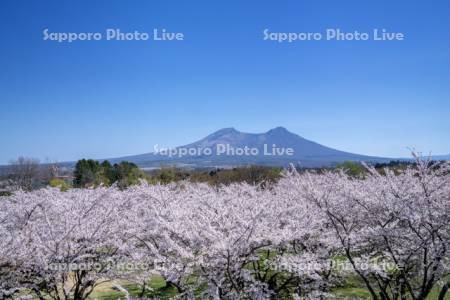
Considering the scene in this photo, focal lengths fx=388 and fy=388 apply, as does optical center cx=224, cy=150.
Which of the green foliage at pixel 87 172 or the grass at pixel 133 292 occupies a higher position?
the green foliage at pixel 87 172

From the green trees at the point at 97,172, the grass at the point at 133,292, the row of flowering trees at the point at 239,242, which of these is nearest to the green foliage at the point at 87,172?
the green trees at the point at 97,172

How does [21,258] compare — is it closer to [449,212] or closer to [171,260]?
[171,260]

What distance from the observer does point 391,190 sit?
6.67 meters

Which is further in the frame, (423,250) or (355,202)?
(355,202)

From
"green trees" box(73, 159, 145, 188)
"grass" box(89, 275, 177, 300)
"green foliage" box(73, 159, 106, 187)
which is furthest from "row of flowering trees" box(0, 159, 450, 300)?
"green foliage" box(73, 159, 106, 187)

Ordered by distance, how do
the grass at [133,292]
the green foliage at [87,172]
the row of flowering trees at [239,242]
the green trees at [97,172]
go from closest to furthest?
the row of flowering trees at [239,242]
the grass at [133,292]
the green trees at [97,172]
the green foliage at [87,172]

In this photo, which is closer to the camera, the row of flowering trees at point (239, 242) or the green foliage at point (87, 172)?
the row of flowering trees at point (239, 242)

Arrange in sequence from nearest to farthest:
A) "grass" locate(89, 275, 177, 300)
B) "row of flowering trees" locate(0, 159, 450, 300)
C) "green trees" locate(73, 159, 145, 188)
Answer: "row of flowering trees" locate(0, 159, 450, 300) → "grass" locate(89, 275, 177, 300) → "green trees" locate(73, 159, 145, 188)

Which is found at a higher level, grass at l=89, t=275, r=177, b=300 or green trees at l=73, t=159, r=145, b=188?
green trees at l=73, t=159, r=145, b=188

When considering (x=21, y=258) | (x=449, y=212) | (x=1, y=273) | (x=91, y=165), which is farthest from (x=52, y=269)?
(x=91, y=165)

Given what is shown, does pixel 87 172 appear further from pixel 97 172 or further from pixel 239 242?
pixel 239 242

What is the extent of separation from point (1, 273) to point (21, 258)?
1.82ft

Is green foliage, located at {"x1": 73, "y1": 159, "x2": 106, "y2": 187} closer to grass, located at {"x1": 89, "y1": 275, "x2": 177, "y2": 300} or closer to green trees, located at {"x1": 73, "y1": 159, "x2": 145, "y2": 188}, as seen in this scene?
green trees, located at {"x1": 73, "y1": 159, "x2": 145, "y2": 188}

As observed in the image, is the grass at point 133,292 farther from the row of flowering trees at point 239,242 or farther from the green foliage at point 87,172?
the green foliage at point 87,172
